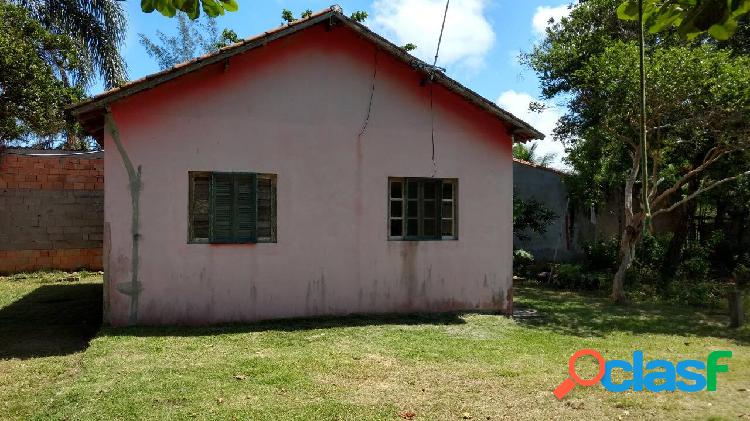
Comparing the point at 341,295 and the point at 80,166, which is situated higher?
the point at 80,166

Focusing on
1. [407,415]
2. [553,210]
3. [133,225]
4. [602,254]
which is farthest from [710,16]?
[553,210]

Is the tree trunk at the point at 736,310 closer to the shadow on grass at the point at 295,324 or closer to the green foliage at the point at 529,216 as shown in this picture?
the shadow on grass at the point at 295,324

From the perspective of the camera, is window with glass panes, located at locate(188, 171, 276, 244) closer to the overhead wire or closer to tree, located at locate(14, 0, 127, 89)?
the overhead wire

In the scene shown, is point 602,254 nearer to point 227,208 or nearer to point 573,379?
point 573,379

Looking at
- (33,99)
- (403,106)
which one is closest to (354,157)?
(403,106)

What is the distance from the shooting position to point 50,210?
14.4 m

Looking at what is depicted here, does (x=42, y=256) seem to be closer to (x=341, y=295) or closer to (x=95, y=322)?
(x=95, y=322)

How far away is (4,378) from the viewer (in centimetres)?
610

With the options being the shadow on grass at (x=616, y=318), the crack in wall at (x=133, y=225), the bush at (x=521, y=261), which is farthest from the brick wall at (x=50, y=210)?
the bush at (x=521, y=261)

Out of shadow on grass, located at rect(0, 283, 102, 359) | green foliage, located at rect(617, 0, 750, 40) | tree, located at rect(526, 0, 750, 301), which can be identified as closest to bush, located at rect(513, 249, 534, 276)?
tree, located at rect(526, 0, 750, 301)

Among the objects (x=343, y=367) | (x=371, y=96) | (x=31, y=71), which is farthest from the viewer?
(x=31, y=71)

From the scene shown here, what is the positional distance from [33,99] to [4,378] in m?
10.9

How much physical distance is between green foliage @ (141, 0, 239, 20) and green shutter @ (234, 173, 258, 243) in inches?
222

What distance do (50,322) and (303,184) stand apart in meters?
4.62
